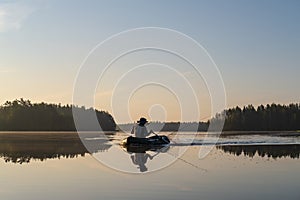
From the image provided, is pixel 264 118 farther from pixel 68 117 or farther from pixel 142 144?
pixel 142 144

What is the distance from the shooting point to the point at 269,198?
47.0 ft

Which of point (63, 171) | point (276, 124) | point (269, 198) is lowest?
point (269, 198)

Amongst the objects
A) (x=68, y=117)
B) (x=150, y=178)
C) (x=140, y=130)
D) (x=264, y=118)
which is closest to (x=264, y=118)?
(x=264, y=118)

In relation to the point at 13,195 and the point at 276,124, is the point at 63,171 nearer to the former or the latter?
the point at 13,195

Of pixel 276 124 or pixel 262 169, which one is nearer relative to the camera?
pixel 262 169

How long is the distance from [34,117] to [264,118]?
5919cm

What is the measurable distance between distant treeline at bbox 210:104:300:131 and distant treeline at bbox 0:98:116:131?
41070 millimetres

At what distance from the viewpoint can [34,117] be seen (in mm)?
126938

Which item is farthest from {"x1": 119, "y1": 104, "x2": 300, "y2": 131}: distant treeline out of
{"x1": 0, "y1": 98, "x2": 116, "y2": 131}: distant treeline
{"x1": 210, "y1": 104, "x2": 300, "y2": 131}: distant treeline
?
{"x1": 0, "y1": 98, "x2": 116, "y2": 131}: distant treeline

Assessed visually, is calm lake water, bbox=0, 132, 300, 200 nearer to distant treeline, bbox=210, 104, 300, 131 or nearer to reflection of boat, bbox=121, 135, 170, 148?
reflection of boat, bbox=121, 135, 170, 148

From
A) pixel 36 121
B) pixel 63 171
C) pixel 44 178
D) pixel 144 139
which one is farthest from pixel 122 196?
pixel 36 121

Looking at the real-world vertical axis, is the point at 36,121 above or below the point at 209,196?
above

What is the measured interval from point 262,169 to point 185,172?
349 cm

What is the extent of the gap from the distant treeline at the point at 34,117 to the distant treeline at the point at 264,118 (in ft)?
135
